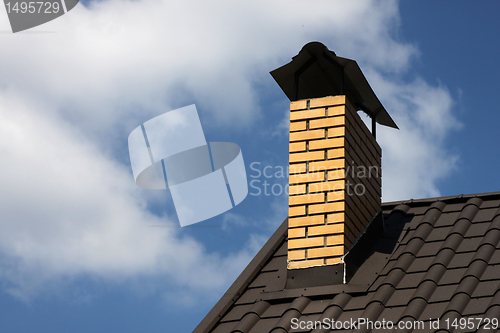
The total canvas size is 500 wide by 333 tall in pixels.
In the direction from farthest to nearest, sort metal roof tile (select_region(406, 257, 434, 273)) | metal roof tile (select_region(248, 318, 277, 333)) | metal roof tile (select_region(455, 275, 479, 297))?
metal roof tile (select_region(406, 257, 434, 273)), metal roof tile (select_region(248, 318, 277, 333)), metal roof tile (select_region(455, 275, 479, 297))

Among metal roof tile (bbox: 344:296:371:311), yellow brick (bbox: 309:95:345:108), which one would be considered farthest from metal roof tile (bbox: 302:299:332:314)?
yellow brick (bbox: 309:95:345:108)

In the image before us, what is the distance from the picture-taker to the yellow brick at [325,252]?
20.1 feet

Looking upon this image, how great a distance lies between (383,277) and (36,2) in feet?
25.1

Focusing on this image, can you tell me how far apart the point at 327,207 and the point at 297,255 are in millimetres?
631

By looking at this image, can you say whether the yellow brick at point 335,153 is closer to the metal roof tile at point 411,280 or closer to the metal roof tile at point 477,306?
the metal roof tile at point 411,280

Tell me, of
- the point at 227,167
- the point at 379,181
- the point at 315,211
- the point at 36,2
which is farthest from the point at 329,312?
the point at 36,2

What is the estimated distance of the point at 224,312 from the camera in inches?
247

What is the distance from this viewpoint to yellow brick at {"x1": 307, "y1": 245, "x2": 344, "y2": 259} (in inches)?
241

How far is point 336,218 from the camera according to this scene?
20.5ft

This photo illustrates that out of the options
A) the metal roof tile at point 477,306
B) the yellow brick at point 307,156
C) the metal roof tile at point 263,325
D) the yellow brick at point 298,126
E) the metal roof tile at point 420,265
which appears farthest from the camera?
the yellow brick at point 298,126

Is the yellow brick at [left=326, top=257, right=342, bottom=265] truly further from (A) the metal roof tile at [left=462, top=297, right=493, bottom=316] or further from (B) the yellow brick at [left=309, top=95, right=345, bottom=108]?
(B) the yellow brick at [left=309, top=95, right=345, bottom=108]

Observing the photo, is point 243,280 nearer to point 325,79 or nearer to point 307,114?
point 307,114

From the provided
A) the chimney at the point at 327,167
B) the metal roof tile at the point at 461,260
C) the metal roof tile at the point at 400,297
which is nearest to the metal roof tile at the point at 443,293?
the metal roof tile at the point at 400,297

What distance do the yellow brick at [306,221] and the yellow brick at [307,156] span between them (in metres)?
0.70
